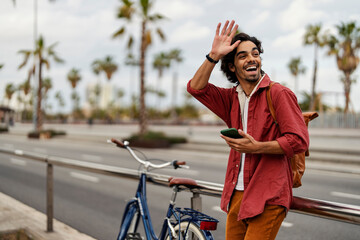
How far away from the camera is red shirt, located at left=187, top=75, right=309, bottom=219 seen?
176cm

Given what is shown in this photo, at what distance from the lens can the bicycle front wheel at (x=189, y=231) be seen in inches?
91.4

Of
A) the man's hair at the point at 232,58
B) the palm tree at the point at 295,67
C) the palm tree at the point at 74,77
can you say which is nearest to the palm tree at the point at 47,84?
the palm tree at the point at 74,77

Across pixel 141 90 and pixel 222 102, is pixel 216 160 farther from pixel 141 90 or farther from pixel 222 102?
pixel 222 102

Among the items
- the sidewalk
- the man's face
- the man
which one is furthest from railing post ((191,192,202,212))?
the sidewalk

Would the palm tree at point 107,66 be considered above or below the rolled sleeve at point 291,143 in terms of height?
above

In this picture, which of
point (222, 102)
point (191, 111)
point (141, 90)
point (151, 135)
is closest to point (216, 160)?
point (151, 135)

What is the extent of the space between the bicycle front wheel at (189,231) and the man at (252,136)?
0.32m

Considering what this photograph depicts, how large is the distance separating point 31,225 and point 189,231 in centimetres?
291

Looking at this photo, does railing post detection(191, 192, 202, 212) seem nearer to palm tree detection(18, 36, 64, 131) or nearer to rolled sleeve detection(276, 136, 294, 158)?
rolled sleeve detection(276, 136, 294, 158)

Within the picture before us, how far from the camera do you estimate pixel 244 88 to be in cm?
204

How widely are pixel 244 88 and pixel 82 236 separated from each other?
10.3 ft

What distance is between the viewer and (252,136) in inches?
75.4

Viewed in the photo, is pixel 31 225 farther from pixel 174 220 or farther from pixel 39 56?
pixel 39 56

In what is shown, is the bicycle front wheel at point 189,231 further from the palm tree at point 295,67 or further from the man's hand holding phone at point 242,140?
the palm tree at point 295,67
